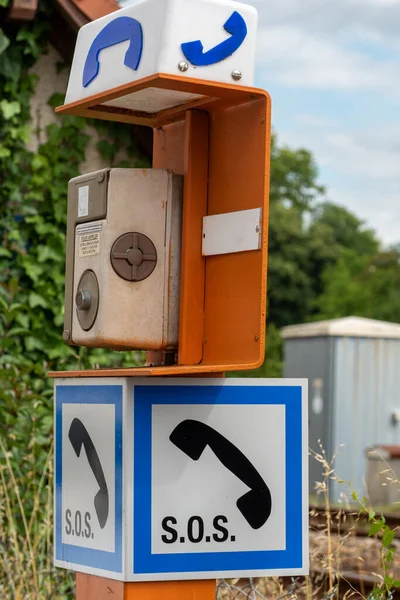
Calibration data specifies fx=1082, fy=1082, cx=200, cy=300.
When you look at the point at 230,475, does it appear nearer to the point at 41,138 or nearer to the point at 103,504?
the point at 103,504

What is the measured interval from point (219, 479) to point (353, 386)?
15645mm

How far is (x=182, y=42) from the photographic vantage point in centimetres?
273

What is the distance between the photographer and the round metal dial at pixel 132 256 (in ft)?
9.60

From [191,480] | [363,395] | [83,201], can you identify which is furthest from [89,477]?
[363,395]

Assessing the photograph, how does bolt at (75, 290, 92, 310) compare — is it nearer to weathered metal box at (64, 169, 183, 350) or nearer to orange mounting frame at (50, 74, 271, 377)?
weathered metal box at (64, 169, 183, 350)

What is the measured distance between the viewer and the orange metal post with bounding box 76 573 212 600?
2777mm

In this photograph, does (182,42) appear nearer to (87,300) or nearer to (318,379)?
(87,300)

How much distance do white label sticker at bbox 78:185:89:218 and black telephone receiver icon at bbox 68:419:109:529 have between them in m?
0.59

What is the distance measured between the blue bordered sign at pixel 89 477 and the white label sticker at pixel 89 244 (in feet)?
1.20

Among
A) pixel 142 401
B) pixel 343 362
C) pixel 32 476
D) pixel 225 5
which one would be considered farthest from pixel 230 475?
pixel 343 362

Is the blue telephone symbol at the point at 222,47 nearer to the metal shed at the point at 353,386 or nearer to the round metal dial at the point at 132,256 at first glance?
the round metal dial at the point at 132,256

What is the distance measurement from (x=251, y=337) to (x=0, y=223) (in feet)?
13.8

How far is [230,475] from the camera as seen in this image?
287cm

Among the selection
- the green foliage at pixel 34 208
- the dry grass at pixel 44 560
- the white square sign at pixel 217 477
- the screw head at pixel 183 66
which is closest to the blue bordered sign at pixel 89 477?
the white square sign at pixel 217 477
